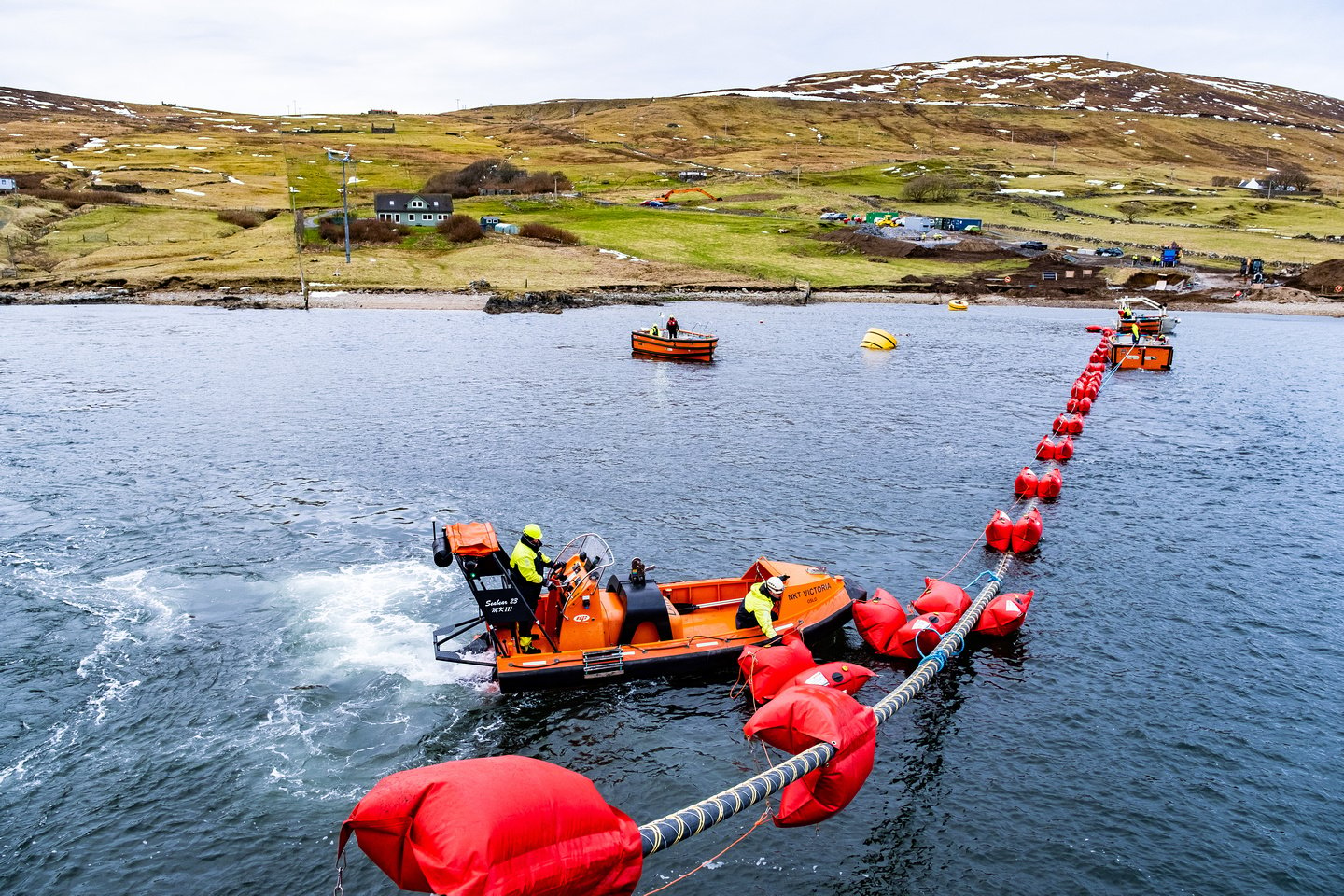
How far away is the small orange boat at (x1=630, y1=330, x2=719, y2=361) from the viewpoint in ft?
190

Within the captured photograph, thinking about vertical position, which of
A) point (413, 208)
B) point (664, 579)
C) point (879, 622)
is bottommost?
point (664, 579)

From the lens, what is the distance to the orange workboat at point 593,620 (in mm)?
18688

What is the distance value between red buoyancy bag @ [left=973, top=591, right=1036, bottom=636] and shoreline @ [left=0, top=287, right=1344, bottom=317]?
62595 mm

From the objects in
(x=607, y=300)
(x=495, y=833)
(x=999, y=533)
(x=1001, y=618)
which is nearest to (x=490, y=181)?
(x=607, y=300)

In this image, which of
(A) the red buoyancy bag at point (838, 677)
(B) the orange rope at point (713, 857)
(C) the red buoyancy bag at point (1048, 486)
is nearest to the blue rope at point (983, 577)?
(A) the red buoyancy bag at point (838, 677)

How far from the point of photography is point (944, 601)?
21.9 meters

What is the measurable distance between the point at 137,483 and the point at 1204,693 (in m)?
32.3

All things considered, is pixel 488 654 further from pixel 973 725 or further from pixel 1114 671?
pixel 1114 671

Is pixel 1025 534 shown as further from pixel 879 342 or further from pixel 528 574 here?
pixel 879 342

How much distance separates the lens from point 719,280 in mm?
93562

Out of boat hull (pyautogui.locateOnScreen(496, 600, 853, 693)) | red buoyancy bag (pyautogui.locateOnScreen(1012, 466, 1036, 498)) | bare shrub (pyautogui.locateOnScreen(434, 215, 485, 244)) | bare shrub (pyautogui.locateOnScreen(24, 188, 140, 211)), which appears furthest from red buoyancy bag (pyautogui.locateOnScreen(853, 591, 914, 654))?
bare shrub (pyautogui.locateOnScreen(24, 188, 140, 211))

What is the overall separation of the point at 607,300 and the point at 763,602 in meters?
67.3

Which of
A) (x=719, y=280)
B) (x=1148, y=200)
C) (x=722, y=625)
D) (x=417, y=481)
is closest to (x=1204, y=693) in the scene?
(x=722, y=625)

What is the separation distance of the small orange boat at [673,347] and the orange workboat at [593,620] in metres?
37.5
